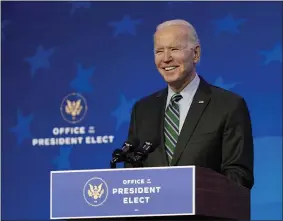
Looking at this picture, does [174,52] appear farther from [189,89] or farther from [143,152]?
[143,152]

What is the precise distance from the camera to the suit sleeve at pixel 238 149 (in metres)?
2.84

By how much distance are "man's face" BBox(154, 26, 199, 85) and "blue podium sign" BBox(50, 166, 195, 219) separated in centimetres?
52

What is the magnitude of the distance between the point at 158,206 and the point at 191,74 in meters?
0.65

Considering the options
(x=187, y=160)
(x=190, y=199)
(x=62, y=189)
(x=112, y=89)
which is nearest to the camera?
(x=190, y=199)

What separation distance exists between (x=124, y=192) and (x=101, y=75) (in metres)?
2.54

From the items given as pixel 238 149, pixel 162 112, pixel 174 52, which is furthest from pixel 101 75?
pixel 238 149

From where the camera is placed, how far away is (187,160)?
2852 millimetres

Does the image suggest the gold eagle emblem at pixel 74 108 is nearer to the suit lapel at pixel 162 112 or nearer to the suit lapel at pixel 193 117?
the suit lapel at pixel 162 112

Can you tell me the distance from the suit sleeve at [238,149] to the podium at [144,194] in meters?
0.21

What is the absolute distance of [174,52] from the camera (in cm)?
291

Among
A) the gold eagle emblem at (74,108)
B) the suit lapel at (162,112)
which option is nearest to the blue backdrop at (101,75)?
the gold eagle emblem at (74,108)

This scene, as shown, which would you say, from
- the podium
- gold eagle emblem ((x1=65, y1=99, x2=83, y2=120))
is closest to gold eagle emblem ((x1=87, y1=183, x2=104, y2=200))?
the podium

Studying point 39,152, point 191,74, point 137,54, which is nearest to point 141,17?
point 137,54

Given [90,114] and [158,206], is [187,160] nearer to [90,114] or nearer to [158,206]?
[158,206]
